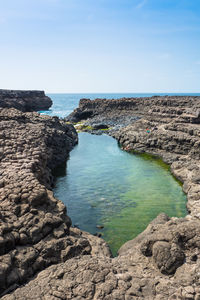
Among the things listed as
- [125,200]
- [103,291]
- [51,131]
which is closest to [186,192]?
[125,200]

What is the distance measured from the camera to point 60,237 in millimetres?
10492

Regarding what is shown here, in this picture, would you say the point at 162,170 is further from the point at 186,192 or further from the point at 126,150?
the point at 126,150

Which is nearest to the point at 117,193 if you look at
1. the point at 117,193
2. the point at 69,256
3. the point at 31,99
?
the point at 117,193

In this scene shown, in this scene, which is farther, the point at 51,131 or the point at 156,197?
the point at 51,131

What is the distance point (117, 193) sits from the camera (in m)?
21.6

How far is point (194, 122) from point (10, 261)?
3609 centimetres

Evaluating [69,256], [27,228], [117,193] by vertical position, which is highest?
[27,228]

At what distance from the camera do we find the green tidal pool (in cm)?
1647

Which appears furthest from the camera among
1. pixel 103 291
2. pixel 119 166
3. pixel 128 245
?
pixel 119 166

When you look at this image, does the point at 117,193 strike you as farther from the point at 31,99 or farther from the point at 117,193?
the point at 31,99

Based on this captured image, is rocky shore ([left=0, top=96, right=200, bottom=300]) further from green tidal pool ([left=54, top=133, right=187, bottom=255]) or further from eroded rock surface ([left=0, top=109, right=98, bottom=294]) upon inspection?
green tidal pool ([left=54, top=133, right=187, bottom=255])

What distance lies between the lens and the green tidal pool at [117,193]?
1647cm

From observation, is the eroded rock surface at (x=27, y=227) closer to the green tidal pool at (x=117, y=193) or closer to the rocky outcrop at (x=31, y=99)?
the green tidal pool at (x=117, y=193)

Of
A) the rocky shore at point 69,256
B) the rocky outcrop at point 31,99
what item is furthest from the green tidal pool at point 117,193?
the rocky outcrop at point 31,99
